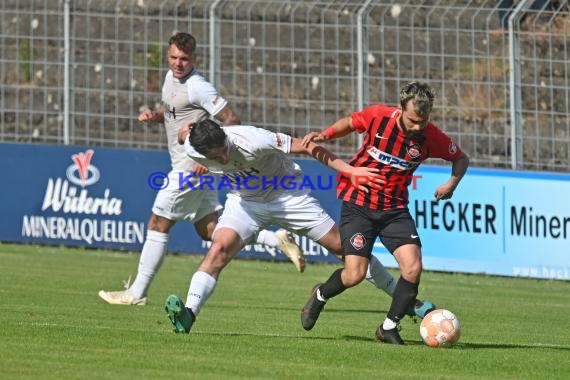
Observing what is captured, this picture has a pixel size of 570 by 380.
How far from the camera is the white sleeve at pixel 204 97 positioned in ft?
41.8

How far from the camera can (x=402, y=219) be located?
1041cm

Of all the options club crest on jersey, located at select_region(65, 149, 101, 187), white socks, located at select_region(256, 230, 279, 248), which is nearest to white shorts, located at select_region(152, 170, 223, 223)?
white socks, located at select_region(256, 230, 279, 248)

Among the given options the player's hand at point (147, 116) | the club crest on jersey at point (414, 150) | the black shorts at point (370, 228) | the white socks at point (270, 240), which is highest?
the player's hand at point (147, 116)

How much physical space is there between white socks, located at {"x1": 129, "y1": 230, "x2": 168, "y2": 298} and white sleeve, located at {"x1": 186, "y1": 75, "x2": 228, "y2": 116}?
1310 mm

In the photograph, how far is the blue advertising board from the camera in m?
17.0

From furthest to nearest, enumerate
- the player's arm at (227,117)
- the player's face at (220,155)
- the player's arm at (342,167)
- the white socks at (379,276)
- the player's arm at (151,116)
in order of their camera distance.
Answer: the player's arm at (151,116), the player's arm at (227,117), the white socks at (379,276), the player's face at (220,155), the player's arm at (342,167)

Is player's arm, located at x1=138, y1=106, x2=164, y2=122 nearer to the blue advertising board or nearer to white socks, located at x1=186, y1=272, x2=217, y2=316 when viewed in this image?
white socks, located at x1=186, y1=272, x2=217, y2=316

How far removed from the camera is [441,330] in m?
9.97

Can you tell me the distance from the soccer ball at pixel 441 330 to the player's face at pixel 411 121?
1312mm

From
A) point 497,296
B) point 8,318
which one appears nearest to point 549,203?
point 497,296

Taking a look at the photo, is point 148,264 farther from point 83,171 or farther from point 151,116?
point 83,171

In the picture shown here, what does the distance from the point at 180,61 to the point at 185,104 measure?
15.8 inches

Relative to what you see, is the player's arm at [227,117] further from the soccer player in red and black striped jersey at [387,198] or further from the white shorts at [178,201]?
the soccer player in red and black striped jersey at [387,198]

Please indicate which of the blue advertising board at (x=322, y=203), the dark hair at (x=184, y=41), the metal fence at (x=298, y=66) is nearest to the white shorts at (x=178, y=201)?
the dark hair at (x=184, y=41)
